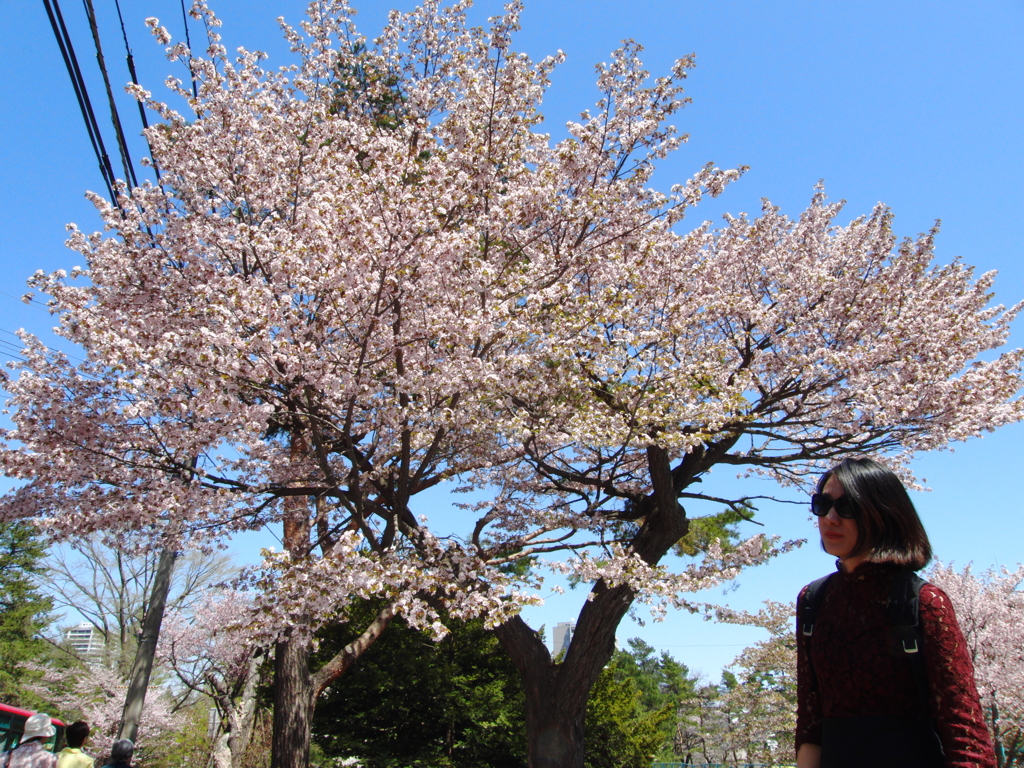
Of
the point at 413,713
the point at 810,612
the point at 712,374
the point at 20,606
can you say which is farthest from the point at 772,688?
the point at 20,606

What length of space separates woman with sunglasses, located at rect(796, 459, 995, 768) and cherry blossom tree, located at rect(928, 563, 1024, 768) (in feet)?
46.9

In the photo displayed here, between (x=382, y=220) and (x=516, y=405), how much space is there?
8.60ft

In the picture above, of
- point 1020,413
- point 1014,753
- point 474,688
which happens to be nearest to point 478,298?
point 1020,413

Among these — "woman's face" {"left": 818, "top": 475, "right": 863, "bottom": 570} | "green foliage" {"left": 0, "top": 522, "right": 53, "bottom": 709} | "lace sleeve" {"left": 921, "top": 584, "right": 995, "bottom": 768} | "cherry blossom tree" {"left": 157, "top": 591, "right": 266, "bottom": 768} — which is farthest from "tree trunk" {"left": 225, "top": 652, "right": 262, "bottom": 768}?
"green foliage" {"left": 0, "top": 522, "right": 53, "bottom": 709}

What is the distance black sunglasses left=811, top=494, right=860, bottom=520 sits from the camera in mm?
1823

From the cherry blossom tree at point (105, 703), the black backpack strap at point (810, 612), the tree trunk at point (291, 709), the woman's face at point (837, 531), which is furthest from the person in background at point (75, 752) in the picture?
the cherry blossom tree at point (105, 703)

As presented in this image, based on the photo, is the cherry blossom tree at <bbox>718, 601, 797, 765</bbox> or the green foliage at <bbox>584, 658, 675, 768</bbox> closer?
the green foliage at <bbox>584, 658, 675, 768</bbox>

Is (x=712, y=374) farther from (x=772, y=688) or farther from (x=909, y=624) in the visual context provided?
(x=772, y=688)

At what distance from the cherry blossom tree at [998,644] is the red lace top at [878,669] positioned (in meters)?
14.3

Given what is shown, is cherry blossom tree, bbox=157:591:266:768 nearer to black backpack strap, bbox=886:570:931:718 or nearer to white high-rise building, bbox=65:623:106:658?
white high-rise building, bbox=65:623:106:658

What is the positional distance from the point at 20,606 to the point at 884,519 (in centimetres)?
3696

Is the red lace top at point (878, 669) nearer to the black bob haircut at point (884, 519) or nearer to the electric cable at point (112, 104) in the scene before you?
the black bob haircut at point (884, 519)

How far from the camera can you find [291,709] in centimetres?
780

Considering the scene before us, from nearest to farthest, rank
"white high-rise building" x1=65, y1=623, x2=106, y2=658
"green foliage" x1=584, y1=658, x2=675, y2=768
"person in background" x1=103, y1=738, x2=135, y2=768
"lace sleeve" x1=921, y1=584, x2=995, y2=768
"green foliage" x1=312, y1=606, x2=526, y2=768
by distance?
"lace sleeve" x1=921, y1=584, x2=995, y2=768 → "person in background" x1=103, y1=738, x2=135, y2=768 → "green foliage" x1=312, y1=606, x2=526, y2=768 → "green foliage" x1=584, y1=658, x2=675, y2=768 → "white high-rise building" x1=65, y1=623, x2=106, y2=658
